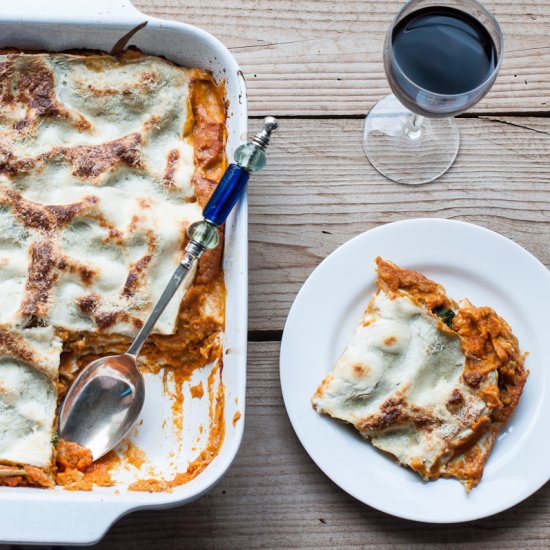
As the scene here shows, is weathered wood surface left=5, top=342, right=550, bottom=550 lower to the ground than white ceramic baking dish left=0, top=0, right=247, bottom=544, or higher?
lower

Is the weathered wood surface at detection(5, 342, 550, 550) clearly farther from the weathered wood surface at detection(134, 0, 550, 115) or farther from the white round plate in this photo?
the weathered wood surface at detection(134, 0, 550, 115)

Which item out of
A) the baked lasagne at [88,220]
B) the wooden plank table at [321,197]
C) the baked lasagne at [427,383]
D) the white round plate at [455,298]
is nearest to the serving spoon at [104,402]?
the baked lasagne at [88,220]

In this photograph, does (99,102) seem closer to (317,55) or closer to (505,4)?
(317,55)

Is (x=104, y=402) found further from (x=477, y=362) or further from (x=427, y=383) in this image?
(x=477, y=362)

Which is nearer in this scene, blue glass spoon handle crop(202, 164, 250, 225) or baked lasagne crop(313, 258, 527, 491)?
blue glass spoon handle crop(202, 164, 250, 225)

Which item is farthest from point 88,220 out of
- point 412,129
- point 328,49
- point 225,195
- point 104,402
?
point 412,129

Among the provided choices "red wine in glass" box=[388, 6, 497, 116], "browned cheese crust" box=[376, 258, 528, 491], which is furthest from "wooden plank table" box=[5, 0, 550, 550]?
"red wine in glass" box=[388, 6, 497, 116]
